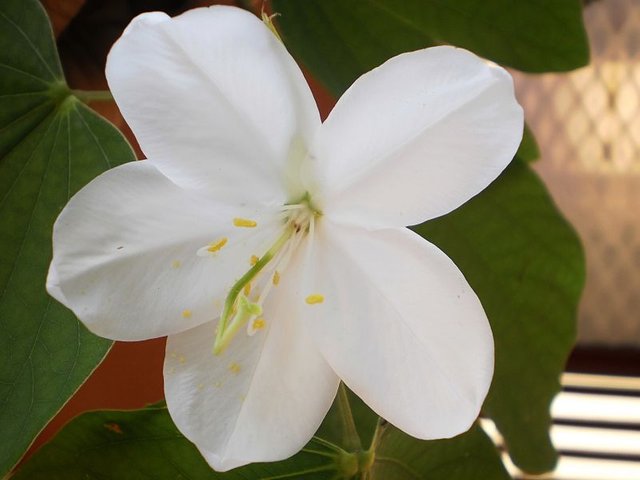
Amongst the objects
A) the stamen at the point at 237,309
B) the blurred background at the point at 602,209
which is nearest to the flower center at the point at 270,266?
the stamen at the point at 237,309

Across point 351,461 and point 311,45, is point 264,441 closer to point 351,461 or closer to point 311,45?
point 351,461

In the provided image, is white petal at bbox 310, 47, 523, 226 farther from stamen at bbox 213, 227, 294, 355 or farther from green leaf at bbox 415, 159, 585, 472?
green leaf at bbox 415, 159, 585, 472

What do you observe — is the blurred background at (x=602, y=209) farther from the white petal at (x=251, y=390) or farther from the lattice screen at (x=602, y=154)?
the white petal at (x=251, y=390)

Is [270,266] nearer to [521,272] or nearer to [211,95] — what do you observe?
[211,95]

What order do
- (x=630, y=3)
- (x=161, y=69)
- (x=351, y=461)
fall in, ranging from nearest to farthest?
1. (x=161, y=69)
2. (x=351, y=461)
3. (x=630, y=3)

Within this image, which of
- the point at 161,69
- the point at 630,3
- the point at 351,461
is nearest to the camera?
the point at 161,69

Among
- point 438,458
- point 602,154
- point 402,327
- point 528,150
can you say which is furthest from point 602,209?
point 402,327

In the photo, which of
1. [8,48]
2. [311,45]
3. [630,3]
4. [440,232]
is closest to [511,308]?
[440,232]
